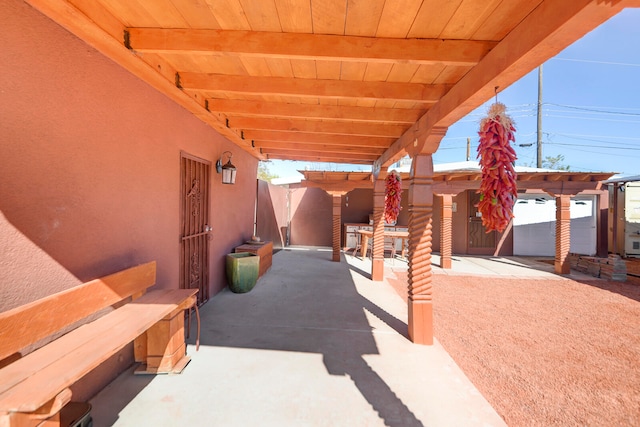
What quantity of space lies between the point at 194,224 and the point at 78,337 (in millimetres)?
2290

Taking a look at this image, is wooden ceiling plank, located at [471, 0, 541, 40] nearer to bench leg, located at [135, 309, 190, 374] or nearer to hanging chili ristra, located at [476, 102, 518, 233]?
hanging chili ristra, located at [476, 102, 518, 233]

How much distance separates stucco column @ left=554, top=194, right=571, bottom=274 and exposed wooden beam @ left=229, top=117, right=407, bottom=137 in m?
6.52

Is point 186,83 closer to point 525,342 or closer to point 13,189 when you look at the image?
point 13,189

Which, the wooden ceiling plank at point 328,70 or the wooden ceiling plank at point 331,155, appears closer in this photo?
the wooden ceiling plank at point 328,70

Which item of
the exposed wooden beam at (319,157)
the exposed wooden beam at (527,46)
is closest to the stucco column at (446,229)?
the exposed wooden beam at (319,157)

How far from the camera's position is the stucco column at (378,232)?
6.05 m

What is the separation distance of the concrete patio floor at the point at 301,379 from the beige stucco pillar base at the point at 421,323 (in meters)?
0.12

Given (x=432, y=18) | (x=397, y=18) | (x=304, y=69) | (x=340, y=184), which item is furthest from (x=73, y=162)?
(x=340, y=184)

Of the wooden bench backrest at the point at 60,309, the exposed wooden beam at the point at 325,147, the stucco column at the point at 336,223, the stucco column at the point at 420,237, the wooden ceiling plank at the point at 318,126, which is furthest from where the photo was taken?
the stucco column at the point at 336,223

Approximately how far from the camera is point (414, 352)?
3023mm

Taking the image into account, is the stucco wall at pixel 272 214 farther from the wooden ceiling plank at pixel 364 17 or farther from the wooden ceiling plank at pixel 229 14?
the wooden ceiling plank at pixel 364 17

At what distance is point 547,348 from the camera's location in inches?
131

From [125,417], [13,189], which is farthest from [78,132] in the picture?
[125,417]

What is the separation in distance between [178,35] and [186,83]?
81 centimetres
